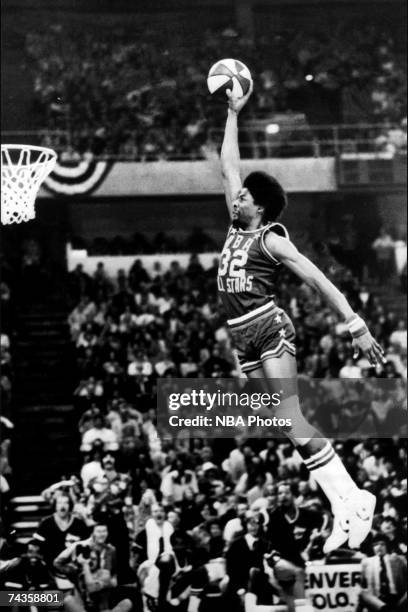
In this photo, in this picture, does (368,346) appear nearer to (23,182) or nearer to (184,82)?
(23,182)

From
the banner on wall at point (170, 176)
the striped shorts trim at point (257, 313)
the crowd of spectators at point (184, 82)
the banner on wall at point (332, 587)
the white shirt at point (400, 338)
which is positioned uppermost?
the crowd of spectators at point (184, 82)

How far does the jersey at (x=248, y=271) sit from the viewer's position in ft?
25.6

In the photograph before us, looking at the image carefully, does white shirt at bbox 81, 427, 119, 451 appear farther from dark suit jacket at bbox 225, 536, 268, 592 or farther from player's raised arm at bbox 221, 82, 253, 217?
player's raised arm at bbox 221, 82, 253, 217

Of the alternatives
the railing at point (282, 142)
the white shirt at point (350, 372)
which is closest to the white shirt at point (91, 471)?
the white shirt at point (350, 372)

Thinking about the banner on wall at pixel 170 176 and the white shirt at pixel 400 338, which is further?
the banner on wall at pixel 170 176

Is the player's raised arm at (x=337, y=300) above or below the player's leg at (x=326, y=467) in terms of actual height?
above

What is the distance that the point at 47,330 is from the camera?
59.8 feet

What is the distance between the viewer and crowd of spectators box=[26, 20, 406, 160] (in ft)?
66.3

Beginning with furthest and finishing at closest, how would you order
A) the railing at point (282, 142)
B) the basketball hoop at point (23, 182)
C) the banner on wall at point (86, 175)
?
the railing at point (282, 142)
the banner on wall at point (86, 175)
the basketball hoop at point (23, 182)

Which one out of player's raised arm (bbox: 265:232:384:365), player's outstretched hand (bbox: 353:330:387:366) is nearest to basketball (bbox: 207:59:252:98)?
player's raised arm (bbox: 265:232:384:365)

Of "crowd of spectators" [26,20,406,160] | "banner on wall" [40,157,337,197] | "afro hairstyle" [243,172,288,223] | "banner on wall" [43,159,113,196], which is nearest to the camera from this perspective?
"afro hairstyle" [243,172,288,223]

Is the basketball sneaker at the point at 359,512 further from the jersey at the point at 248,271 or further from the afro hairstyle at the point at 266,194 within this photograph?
the afro hairstyle at the point at 266,194

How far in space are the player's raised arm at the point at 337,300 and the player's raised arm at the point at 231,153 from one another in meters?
0.56

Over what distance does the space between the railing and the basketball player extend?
37.1ft
